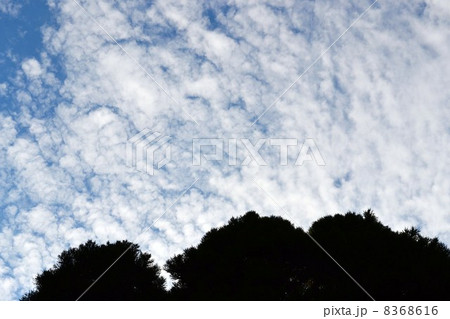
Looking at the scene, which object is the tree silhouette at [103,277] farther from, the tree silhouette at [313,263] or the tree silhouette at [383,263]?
the tree silhouette at [383,263]

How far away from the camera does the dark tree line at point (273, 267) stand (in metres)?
10.4

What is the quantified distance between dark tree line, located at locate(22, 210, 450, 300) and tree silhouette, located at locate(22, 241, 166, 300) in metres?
0.04

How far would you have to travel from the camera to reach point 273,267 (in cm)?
1183

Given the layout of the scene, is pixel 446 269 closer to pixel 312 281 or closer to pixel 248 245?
pixel 312 281

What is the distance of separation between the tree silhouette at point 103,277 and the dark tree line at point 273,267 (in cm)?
4

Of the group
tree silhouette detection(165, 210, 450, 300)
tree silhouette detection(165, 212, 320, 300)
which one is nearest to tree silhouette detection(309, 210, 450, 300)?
tree silhouette detection(165, 210, 450, 300)

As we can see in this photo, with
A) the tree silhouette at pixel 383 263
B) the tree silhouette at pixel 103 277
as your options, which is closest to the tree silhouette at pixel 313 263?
the tree silhouette at pixel 383 263

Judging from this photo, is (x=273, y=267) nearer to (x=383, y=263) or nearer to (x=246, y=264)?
(x=246, y=264)

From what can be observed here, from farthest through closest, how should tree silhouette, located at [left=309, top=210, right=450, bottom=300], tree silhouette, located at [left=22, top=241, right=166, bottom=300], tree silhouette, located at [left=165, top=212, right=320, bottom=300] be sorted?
tree silhouette, located at [left=22, top=241, right=166, bottom=300] → tree silhouette, located at [left=165, top=212, right=320, bottom=300] → tree silhouette, located at [left=309, top=210, right=450, bottom=300]

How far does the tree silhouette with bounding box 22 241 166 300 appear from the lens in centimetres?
1214

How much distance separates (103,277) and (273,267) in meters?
6.49

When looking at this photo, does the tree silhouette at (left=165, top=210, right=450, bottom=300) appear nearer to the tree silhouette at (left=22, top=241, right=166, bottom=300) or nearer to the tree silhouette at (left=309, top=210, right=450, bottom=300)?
the tree silhouette at (left=309, top=210, right=450, bottom=300)

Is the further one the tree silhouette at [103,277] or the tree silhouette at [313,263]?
the tree silhouette at [103,277]
